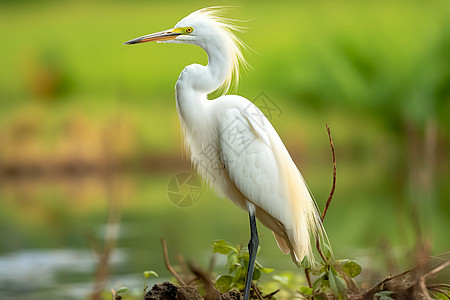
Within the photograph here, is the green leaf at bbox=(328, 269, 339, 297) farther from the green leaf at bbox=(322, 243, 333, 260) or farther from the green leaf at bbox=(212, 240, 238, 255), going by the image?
the green leaf at bbox=(212, 240, 238, 255)

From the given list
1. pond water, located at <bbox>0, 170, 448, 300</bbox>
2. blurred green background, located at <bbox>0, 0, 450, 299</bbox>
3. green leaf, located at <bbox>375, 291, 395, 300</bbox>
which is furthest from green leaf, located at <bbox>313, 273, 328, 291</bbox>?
blurred green background, located at <bbox>0, 0, 450, 299</bbox>

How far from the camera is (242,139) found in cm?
296

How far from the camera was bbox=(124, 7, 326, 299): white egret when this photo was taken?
2928 millimetres

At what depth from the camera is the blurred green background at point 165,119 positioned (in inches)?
264

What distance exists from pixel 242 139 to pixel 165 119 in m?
9.48

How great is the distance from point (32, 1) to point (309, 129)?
35.0 feet

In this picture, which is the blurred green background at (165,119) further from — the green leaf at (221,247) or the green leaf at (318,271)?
the green leaf at (318,271)

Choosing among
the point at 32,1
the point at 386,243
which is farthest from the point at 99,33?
the point at 386,243

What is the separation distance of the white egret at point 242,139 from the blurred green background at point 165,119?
245 centimetres

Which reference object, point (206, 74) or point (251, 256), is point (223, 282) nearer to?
point (251, 256)

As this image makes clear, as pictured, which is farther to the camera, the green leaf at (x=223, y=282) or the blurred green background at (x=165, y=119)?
the blurred green background at (x=165, y=119)

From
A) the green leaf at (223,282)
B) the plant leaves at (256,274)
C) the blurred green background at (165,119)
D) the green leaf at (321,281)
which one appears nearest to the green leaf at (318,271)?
the green leaf at (321,281)

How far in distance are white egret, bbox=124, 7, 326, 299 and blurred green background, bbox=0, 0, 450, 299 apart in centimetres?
245

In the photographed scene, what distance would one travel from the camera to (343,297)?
2.58m
